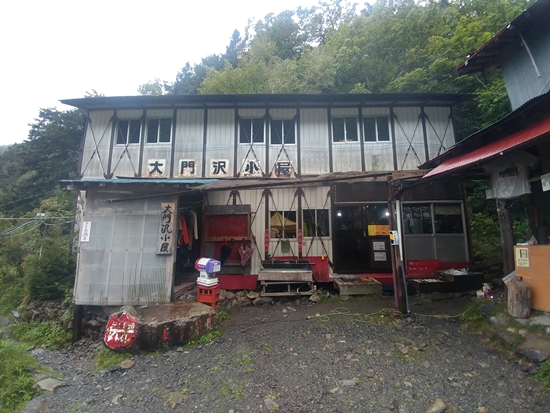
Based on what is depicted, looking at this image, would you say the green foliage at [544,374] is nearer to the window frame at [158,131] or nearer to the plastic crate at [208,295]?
the plastic crate at [208,295]

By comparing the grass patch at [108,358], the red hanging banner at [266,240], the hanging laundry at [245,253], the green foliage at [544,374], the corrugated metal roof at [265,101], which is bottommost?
the grass patch at [108,358]

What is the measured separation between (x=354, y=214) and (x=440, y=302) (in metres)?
4.17

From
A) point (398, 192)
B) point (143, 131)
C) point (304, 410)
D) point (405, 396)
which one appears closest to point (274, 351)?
point (304, 410)

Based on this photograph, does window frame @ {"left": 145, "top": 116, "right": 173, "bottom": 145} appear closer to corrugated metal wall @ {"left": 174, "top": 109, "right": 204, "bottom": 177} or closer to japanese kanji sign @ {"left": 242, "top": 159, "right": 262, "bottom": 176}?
corrugated metal wall @ {"left": 174, "top": 109, "right": 204, "bottom": 177}

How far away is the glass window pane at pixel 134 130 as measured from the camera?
36.2 ft

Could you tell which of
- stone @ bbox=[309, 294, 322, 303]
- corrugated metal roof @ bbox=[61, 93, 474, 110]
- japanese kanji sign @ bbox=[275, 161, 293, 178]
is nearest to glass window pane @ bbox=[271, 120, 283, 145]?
corrugated metal roof @ bbox=[61, 93, 474, 110]

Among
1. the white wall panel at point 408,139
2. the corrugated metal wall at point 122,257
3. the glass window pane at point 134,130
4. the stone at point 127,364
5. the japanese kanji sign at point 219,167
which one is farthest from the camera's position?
the glass window pane at point 134,130

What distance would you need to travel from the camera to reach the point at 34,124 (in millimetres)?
20844

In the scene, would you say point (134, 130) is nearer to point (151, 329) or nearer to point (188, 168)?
point (188, 168)

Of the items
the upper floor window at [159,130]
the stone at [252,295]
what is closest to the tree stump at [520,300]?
the stone at [252,295]

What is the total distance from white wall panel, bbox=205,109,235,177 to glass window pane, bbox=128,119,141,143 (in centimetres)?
312

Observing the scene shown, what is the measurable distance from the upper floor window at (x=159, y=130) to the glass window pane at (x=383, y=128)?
9.18 m

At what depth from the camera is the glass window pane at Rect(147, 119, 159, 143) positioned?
11.1 metres

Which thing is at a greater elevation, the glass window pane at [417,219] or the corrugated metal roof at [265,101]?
the corrugated metal roof at [265,101]
